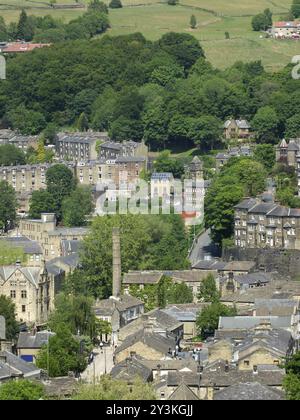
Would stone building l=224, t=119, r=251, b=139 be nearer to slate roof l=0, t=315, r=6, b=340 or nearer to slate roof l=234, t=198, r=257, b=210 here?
slate roof l=234, t=198, r=257, b=210

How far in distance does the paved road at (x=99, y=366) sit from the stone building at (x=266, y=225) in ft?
56.1

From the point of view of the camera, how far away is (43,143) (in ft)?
363

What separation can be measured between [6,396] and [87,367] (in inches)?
492

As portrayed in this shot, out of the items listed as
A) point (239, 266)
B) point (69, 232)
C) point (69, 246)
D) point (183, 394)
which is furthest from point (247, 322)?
point (69, 232)

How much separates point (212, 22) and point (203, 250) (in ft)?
223

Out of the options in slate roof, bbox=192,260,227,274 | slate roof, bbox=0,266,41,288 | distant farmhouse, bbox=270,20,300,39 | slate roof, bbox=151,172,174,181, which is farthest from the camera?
distant farmhouse, bbox=270,20,300,39

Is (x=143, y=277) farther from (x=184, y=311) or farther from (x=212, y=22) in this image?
(x=212, y=22)

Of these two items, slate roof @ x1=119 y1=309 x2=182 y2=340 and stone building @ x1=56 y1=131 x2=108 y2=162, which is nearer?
slate roof @ x1=119 y1=309 x2=182 y2=340

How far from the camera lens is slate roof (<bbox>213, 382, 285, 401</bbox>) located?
144 ft

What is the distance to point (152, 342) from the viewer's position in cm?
5712

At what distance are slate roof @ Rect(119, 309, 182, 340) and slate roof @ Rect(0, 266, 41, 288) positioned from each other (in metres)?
6.85

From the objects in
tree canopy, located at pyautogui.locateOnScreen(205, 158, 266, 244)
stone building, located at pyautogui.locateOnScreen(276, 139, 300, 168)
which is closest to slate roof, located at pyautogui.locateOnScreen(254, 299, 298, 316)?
tree canopy, located at pyautogui.locateOnScreen(205, 158, 266, 244)
